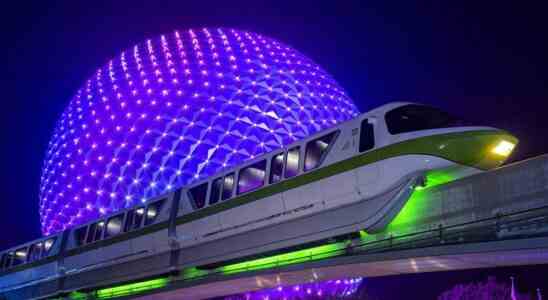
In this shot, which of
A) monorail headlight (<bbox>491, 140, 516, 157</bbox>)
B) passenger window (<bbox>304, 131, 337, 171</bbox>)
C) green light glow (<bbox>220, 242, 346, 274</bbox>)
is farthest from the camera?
passenger window (<bbox>304, 131, 337, 171</bbox>)

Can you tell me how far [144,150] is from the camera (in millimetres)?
25203

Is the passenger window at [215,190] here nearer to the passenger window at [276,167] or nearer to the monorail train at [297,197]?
the monorail train at [297,197]

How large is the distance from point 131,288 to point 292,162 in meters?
8.65

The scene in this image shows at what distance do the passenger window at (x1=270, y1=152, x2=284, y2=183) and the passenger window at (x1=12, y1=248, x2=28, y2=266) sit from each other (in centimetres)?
1691

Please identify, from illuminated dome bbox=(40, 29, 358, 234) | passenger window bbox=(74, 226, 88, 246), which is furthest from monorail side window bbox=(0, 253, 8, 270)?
passenger window bbox=(74, 226, 88, 246)

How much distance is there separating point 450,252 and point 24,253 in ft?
76.0

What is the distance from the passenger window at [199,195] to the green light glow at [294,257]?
2.54 meters

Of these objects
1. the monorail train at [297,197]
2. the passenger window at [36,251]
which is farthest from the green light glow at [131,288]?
the passenger window at [36,251]

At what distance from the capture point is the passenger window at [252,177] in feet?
53.7

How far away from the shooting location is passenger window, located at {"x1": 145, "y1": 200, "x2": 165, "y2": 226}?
20.2 m

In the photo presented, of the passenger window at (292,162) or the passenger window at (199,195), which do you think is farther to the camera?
the passenger window at (199,195)

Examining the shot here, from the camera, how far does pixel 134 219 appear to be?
21.0 meters

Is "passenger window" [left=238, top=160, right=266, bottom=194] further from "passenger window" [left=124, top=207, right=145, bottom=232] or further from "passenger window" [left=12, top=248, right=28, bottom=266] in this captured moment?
"passenger window" [left=12, top=248, right=28, bottom=266]

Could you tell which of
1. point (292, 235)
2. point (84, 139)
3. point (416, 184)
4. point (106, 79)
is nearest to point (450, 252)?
point (416, 184)
